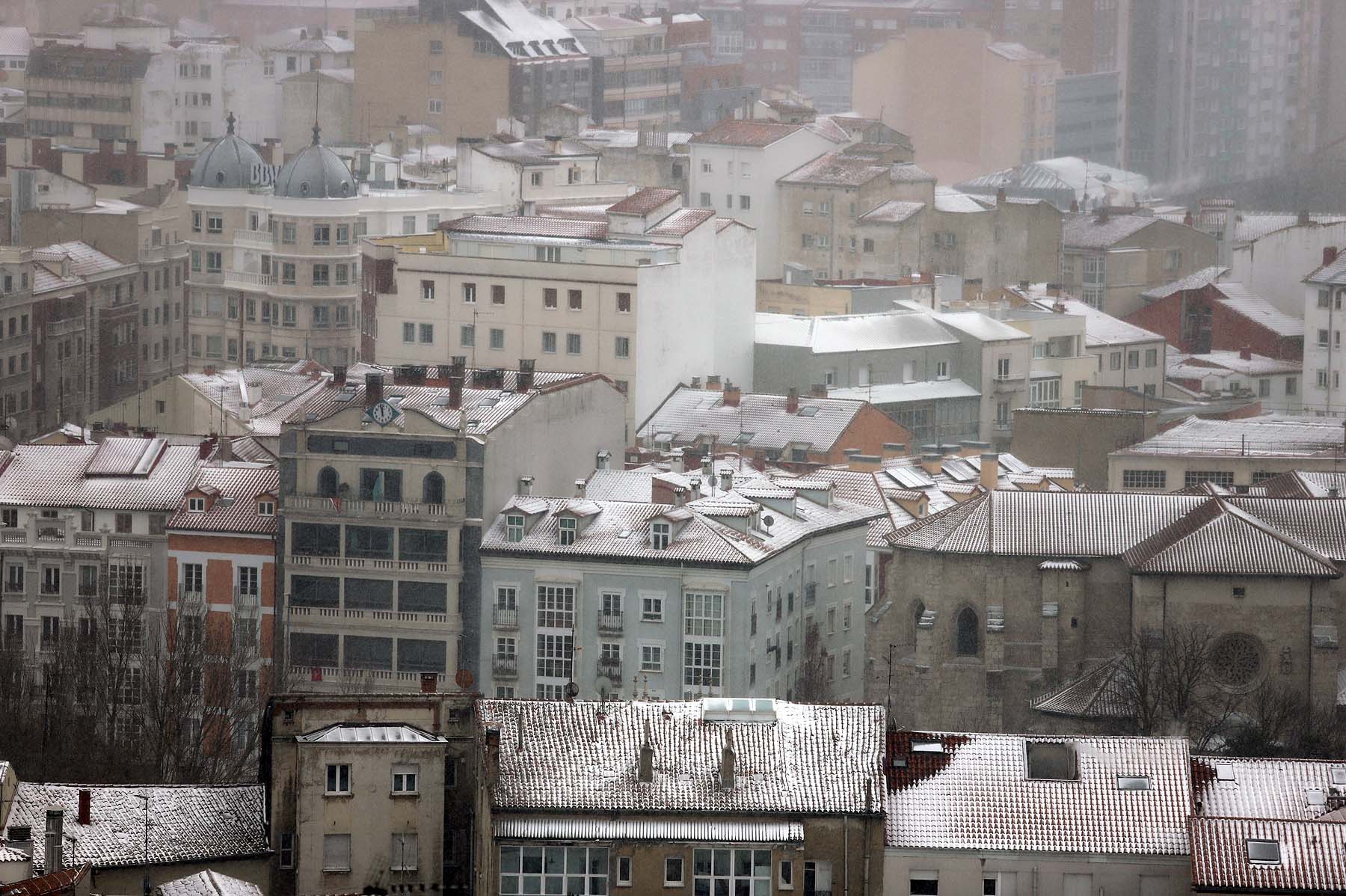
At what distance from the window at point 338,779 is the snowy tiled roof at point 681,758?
251 centimetres

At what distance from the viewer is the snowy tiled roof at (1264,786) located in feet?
199

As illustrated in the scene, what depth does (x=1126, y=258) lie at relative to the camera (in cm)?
14788

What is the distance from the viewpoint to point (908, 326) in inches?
4823

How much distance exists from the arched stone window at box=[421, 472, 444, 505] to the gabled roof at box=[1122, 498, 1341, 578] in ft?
55.4

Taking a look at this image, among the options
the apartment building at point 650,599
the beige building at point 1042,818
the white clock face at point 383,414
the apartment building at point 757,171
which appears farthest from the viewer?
the apartment building at point 757,171

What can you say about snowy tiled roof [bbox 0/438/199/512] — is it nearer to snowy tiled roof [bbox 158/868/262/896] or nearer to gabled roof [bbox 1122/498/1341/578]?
gabled roof [bbox 1122/498/1341/578]

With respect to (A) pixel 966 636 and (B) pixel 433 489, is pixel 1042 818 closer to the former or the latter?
(A) pixel 966 636

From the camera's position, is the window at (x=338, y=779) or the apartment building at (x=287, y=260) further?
the apartment building at (x=287, y=260)

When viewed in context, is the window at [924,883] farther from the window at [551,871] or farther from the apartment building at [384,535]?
the apartment building at [384,535]

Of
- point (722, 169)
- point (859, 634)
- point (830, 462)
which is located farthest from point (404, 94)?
point (859, 634)

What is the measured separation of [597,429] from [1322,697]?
21.5m

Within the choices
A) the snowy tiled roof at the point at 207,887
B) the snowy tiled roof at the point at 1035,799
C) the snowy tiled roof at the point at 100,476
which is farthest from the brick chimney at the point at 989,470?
the snowy tiled roof at the point at 207,887

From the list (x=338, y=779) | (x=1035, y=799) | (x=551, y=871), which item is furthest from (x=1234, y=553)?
(x=338, y=779)

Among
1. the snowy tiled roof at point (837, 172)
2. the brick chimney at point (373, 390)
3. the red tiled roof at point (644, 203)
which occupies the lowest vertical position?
the brick chimney at point (373, 390)
